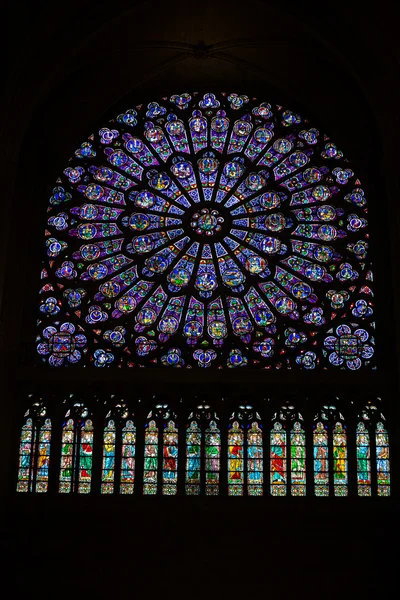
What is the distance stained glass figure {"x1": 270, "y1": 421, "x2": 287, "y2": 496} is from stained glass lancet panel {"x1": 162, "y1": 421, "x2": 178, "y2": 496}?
1.40 meters

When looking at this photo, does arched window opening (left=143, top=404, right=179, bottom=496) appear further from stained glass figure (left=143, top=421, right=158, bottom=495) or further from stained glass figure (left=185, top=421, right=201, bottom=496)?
stained glass figure (left=185, top=421, right=201, bottom=496)

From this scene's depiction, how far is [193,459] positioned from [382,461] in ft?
9.05

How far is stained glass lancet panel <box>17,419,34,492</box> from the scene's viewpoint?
1330 centimetres

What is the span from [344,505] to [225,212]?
5.18 m

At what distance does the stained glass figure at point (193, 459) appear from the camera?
43.4 ft

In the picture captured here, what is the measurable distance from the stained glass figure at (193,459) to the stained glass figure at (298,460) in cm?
136

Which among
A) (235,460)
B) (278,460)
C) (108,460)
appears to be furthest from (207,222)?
(108,460)

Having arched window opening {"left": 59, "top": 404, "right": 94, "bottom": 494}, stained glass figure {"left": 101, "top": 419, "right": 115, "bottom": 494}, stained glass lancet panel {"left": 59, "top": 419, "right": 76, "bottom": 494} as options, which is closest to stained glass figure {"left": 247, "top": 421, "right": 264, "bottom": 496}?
stained glass figure {"left": 101, "top": 419, "right": 115, "bottom": 494}

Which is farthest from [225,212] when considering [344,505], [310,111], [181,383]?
[344,505]

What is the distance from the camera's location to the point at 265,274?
48.4 feet

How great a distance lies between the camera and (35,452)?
13.4 metres

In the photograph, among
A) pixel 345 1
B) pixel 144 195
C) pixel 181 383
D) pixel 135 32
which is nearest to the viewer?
pixel 345 1

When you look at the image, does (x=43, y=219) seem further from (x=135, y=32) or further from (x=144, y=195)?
(x=135, y=32)

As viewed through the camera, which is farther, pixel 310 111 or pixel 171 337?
pixel 310 111
